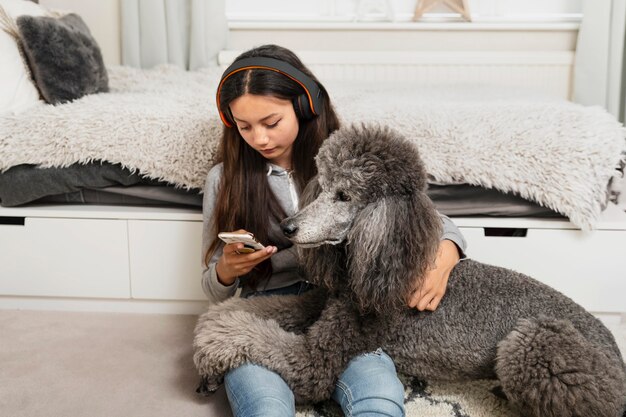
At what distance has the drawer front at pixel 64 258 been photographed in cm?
174

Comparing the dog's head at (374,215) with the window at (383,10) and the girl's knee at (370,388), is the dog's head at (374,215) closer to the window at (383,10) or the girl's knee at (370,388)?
the girl's knee at (370,388)

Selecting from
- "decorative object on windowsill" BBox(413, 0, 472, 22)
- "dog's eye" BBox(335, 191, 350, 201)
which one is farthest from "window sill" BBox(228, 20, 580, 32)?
"dog's eye" BBox(335, 191, 350, 201)

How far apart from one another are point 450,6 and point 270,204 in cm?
189

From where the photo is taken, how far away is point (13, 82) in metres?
1.82

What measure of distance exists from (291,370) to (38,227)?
0.94m

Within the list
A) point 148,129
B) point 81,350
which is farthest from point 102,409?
point 148,129

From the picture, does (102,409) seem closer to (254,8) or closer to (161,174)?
(161,174)

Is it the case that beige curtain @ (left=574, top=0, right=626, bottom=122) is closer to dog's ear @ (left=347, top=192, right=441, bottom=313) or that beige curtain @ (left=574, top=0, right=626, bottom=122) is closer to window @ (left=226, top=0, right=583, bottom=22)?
window @ (left=226, top=0, right=583, bottom=22)

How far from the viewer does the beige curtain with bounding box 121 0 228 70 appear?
2742mm

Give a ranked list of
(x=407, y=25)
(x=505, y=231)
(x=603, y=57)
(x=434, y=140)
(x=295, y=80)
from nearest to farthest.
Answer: (x=295, y=80)
(x=434, y=140)
(x=505, y=231)
(x=603, y=57)
(x=407, y=25)

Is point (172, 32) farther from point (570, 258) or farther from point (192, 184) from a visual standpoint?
point (570, 258)

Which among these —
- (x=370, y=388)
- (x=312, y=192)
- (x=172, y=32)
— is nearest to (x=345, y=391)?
(x=370, y=388)

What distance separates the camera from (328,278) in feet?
3.79

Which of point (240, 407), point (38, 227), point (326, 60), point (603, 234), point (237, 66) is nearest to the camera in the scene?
point (240, 407)
